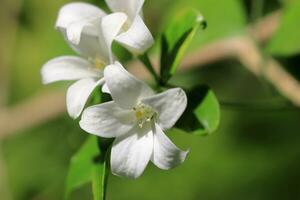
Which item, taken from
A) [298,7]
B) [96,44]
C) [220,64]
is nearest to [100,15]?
[96,44]

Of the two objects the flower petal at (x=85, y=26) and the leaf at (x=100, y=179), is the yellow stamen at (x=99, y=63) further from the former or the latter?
the leaf at (x=100, y=179)

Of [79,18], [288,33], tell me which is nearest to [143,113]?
[79,18]

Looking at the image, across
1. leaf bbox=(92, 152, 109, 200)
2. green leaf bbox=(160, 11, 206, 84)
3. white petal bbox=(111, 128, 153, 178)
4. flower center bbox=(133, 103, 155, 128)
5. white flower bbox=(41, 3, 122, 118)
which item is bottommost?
leaf bbox=(92, 152, 109, 200)

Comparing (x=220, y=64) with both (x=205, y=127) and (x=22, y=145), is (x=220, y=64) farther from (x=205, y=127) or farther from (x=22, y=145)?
(x=205, y=127)

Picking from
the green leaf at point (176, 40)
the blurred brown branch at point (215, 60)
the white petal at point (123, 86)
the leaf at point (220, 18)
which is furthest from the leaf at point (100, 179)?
the leaf at point (220, 18)

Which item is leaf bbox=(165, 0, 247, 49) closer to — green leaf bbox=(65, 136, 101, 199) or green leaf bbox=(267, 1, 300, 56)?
green leaf bbox=(267, 1, 300, 56)

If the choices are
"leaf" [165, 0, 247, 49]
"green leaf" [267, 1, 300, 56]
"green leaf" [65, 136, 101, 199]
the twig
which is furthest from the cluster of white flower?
the twig

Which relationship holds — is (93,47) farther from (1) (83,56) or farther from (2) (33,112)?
(2) (33,112)
